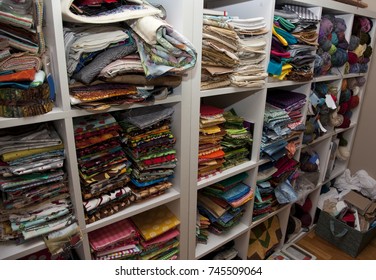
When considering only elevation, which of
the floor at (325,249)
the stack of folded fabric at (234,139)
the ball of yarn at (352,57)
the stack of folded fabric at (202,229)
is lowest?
the floor at (325,249)

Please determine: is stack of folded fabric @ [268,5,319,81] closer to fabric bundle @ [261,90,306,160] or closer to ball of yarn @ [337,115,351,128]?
fabric bundle @ [261,90,306,160]

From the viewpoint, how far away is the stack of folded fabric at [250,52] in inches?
48.8

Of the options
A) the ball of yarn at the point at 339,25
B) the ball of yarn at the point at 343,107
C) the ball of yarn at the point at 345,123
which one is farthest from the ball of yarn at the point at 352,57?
the ball of yarn at the point at 345,123

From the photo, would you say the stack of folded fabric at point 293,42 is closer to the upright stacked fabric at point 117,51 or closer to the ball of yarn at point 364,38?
the upright stacked fabric at point 117,51

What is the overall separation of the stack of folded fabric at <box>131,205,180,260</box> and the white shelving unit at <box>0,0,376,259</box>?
4 centimetres

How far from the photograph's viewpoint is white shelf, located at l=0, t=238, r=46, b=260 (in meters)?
0.91

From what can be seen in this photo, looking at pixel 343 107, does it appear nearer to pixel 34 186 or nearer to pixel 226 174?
pixel 226 174

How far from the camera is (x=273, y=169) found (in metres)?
1.70

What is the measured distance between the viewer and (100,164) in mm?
→ 1024

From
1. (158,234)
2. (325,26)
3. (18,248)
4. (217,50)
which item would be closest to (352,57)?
(325,26)

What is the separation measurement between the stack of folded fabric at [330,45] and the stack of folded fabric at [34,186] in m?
1.53
